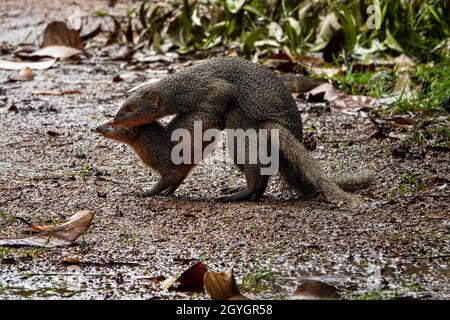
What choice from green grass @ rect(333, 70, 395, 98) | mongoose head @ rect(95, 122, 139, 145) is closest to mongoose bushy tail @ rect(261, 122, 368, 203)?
mongoose head @ rect(95, 122, 139, 145)

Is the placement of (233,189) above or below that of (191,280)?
→ below

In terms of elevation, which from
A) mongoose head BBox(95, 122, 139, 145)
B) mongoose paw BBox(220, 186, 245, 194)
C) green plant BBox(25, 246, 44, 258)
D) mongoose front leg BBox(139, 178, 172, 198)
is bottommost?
mongoose paw BBox(220, 186, 245, 194)

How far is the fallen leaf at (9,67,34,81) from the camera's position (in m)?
8.13

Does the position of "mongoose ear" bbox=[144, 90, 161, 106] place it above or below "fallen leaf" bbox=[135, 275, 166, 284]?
above

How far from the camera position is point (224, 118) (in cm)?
487

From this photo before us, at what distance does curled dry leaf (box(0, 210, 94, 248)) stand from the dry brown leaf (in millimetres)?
5144

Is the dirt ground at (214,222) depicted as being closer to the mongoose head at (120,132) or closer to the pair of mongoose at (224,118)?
the pair of mongoose at (224,118)

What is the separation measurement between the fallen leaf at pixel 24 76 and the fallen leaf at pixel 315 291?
528 centimetres

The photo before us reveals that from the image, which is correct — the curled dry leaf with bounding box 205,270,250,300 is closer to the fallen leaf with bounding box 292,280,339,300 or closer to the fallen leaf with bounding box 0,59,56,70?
the fallen leaf with bounding box 292,280,339,300

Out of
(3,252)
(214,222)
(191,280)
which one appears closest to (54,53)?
(214,222)

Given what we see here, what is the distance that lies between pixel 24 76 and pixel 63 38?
115 cm

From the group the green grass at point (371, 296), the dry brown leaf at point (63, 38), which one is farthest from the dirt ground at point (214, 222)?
the dry brown leaf at point (63, 38)

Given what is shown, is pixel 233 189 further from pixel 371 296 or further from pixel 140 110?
pixel 371 296
